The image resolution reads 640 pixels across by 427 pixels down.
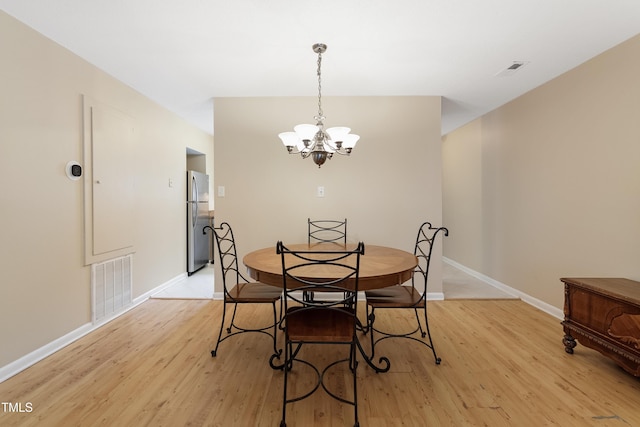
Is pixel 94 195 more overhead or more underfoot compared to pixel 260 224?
more overhead

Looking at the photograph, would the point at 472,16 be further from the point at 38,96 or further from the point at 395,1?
the point at 38,96

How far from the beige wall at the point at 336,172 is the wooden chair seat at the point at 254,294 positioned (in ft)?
3.58

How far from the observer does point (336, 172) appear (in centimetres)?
340

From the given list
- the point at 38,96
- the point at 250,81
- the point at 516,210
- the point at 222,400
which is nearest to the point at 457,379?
the point at 222,400

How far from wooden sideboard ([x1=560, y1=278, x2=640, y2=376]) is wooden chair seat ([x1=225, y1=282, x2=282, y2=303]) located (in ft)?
7.15

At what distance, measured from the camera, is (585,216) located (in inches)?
102

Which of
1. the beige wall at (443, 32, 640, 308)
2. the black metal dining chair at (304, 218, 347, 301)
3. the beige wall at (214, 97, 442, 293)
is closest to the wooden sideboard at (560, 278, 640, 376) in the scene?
the beige wall at (443, 32, 640, 308)

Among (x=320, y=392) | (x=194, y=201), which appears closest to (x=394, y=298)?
(x=320, y=392)

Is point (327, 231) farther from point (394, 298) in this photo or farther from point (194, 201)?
point (194, 201)

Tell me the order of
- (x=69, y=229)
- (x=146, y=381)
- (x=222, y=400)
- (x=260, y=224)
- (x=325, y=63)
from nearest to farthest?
1. (x=222, y=400)
2. (x=146, y=381)
3. (x=69, y=229)
4. (x=325, y=63)
5. (x=260, y=224)

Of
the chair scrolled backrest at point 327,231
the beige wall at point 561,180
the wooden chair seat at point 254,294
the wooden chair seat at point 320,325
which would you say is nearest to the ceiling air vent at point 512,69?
the beige wall at point 561,180

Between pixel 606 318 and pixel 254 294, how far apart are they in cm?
239

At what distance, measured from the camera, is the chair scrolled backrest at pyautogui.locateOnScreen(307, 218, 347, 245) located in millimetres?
3387

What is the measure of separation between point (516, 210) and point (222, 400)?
3.53m
